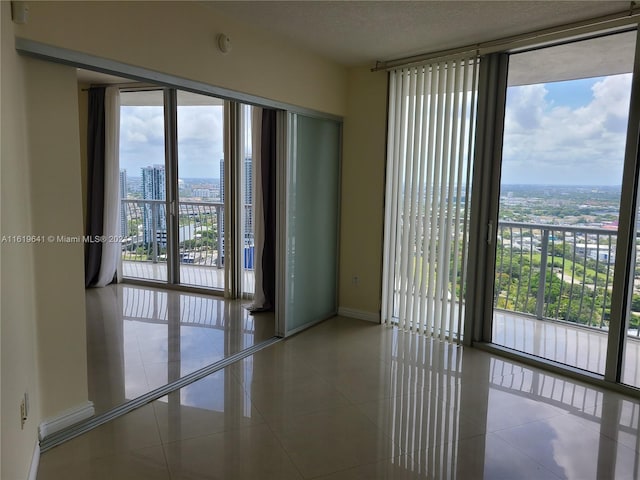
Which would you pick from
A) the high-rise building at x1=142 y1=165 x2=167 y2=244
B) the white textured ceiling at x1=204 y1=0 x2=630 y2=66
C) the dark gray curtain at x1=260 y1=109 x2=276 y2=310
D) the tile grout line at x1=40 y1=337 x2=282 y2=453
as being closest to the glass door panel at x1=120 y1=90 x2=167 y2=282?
the high-rise building at x1=142 y1=165 x2=167 y2=244

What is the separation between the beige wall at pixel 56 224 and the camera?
2195mm

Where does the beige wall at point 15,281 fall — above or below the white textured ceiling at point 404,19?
below

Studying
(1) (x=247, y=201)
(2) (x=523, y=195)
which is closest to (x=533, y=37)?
(2) (x=523, y=195)

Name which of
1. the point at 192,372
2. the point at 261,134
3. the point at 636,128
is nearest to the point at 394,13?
the point at 636,128

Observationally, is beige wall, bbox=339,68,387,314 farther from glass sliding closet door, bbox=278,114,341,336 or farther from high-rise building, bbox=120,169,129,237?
high-rise building, bbox=120,169,129,237

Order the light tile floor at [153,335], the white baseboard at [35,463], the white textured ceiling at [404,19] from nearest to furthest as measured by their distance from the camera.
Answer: the white baseboard at [35,463], the white textured ceiling at [404,19], the light tile floor at [153,335]

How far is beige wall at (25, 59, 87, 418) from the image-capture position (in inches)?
86.4

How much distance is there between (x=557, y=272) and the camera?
4.49m

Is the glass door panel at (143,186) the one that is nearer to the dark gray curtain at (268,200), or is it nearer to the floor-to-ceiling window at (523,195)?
the dark gray curtain at (268,200)

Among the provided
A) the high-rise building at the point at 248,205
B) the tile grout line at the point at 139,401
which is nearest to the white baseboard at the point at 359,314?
the tile grout line at the point at 139,401

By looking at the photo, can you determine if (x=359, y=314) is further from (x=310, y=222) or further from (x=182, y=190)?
(x=182, y=190)

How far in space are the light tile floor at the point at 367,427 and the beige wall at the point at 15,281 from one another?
42 centimetres

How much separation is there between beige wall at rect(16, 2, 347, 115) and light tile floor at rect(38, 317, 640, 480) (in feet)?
6.57

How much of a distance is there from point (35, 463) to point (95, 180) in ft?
14.1
